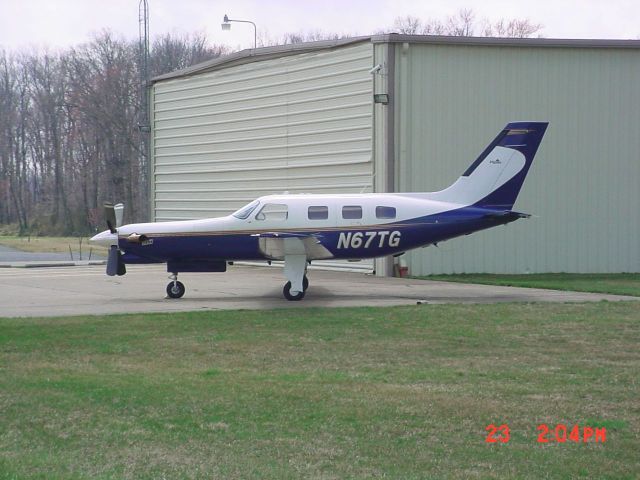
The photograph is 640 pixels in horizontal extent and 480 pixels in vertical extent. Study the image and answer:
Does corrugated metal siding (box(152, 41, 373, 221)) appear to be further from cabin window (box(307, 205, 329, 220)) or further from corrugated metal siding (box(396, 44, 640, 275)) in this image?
cabin window (box(307, 205, 329, 220))

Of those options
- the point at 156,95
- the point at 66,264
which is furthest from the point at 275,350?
the point at 156,95

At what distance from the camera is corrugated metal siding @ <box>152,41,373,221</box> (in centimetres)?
2878

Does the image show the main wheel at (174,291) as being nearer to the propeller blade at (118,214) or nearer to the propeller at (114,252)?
the propeller at (114,252)

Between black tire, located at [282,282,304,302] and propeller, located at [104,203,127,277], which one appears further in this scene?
propeller, located at [104,203,127,277]

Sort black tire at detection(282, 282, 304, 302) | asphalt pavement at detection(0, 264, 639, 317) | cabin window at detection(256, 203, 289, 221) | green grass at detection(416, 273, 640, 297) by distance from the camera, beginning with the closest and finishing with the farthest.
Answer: asphalt pavement at detection(0, 264, 639, 317) → black tire at detection(282, 282, 304, 302) → cabin window at detection(256, 203, 289, 221) → green grass at detection(416, 273, 640, 297)

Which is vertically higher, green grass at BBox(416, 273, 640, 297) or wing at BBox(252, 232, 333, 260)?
wing at BBox(252, 232, 333, 260)

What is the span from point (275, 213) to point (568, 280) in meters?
9.21

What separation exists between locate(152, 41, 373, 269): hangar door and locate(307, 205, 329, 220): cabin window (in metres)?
6.30

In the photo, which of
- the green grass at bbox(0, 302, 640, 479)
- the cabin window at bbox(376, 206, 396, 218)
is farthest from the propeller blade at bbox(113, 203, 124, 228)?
the cabin window at bbox(376, 206, 396, 218)

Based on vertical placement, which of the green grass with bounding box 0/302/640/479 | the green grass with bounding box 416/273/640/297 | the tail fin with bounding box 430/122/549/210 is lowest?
the green grass with bounding box 416/273/640/297

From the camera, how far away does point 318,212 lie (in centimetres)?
2028

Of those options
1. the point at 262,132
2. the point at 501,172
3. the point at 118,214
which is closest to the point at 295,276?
the point at 118,214

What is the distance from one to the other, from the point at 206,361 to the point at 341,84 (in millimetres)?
18013
